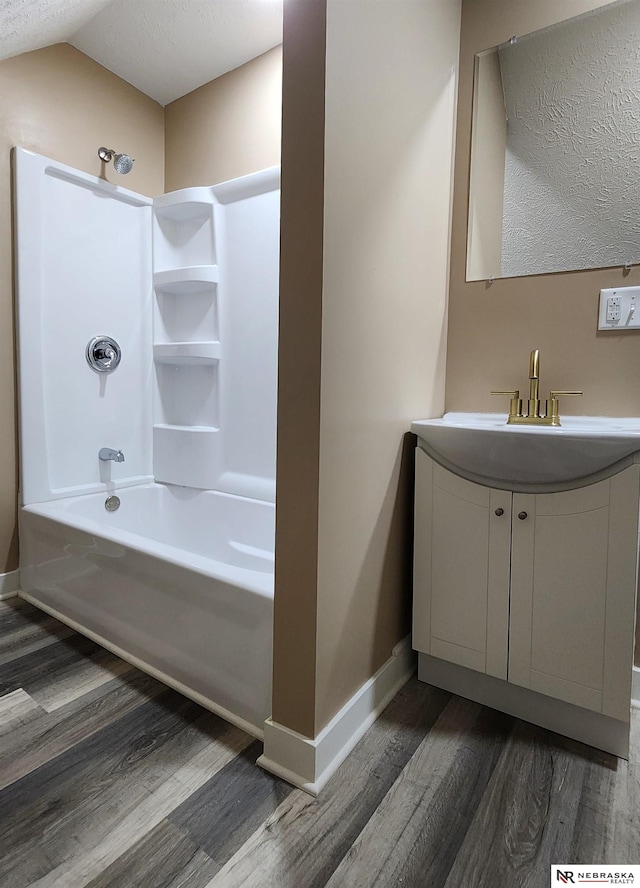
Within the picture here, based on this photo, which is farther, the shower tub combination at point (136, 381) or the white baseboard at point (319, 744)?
the shower tub combination at point (136, 381)

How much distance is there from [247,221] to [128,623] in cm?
177

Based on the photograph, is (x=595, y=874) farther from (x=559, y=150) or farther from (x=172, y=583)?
(x=559, y=150)

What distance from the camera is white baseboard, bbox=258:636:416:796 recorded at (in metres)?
1.20

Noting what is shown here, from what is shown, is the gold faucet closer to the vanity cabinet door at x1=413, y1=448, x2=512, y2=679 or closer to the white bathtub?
the vanity cabinet door at x1=413, y1=448, x2=512, y2=679

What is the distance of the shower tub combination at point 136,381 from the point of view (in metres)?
2.11

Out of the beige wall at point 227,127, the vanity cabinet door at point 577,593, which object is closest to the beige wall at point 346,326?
the vanity cabinet door at point 577,593

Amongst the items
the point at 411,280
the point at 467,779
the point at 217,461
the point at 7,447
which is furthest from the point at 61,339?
the point at 467,779

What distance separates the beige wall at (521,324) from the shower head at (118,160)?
148 cm

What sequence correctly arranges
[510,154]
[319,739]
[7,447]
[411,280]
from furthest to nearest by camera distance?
[7,447] → [510,154] → [411,280] → [319,739]

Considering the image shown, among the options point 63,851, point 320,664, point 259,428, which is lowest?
point 63,851

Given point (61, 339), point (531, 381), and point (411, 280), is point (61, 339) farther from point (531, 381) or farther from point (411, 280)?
point (531, 381)

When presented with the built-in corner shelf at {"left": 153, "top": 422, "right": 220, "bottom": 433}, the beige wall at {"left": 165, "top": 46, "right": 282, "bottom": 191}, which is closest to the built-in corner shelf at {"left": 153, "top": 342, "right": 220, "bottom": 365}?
the built-in corner shelf at {"left": 153, "top": 422, "right": 220, "bottom": 433}

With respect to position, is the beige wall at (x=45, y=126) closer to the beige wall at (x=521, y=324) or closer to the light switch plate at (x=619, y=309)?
the beige wall at (x=521, y=324)

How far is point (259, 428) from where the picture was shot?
93.0 inches
